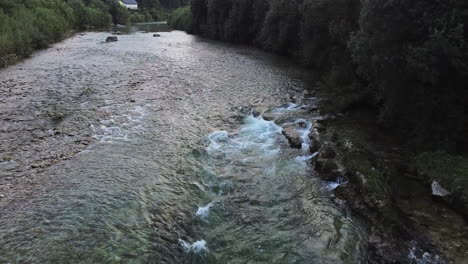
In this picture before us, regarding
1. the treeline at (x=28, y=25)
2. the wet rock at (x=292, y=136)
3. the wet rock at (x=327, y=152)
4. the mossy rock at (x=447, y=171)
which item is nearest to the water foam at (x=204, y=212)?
the wet rock at (x=327, y=152)

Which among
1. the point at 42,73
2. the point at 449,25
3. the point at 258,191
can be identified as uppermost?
the point at 449,25

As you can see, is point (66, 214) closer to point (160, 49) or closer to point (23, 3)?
point (160, 49)

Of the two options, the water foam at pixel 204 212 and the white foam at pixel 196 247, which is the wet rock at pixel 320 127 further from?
the white foam at pixel 196 247

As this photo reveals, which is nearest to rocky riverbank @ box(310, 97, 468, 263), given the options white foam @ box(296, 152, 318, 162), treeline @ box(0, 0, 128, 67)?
white foam @ box(296, 152, 318, 162)

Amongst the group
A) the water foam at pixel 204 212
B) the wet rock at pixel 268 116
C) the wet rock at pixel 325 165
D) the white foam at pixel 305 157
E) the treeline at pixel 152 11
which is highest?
the wet rock at pixel 325 165

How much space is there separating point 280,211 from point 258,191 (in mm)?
1451

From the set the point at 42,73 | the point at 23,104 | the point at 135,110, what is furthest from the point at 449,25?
the point at 42,73

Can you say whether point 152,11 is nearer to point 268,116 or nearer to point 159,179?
point 268,116

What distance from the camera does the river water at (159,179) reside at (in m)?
9.63

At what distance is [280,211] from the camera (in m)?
11.5

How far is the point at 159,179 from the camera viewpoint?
13.3 m

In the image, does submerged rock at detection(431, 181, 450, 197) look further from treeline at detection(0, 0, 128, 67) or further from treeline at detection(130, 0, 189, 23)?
treeline at detection(130, 0, 189, 23)

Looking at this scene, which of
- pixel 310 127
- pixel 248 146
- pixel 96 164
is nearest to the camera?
pixel 96 164

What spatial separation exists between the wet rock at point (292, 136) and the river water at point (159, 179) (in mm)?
359
